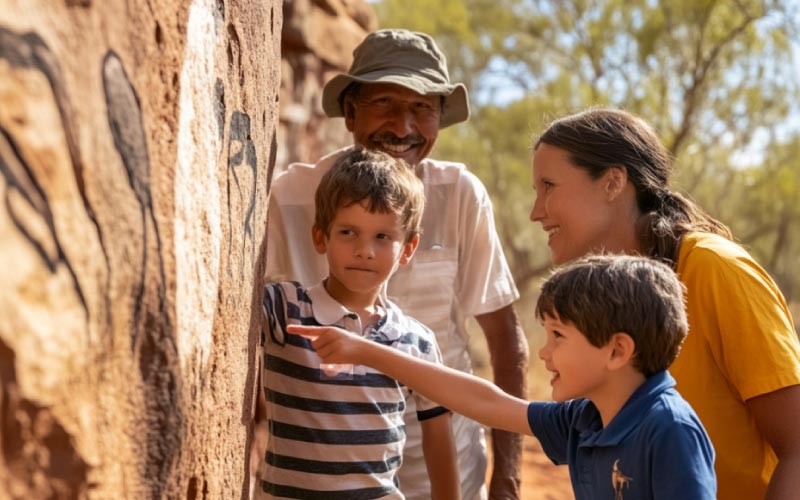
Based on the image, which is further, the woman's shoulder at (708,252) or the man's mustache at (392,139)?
the man's mustache at (392,139)

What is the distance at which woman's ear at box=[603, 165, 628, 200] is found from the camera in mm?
2477

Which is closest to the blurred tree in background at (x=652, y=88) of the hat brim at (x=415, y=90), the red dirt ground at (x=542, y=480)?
the red dirt ground at (x=542, y=480)

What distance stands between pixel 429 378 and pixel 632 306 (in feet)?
1.81

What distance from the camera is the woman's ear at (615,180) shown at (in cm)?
248

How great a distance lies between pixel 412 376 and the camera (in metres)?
2.19

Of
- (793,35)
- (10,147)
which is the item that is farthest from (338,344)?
(793,35)

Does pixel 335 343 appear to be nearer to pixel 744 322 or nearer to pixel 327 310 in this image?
pixel 327 310

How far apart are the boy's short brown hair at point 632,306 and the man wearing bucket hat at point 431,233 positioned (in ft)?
3.42

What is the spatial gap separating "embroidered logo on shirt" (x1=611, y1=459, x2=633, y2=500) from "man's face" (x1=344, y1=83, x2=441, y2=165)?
133 centimetres

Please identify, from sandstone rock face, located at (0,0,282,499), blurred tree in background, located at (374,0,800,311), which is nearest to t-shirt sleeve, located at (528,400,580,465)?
sandstone rock face, located at (0,0,282,499)

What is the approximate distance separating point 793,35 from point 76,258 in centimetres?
1124

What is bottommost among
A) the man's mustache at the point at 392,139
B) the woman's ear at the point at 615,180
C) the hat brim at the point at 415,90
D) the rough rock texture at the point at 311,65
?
the woman's ear at the point at 615,180

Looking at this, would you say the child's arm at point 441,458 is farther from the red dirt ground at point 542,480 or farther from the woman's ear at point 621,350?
the red dirt ground at point 542,480

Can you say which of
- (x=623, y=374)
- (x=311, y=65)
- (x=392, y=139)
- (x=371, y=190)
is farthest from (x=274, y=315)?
(x=311, y=65)
